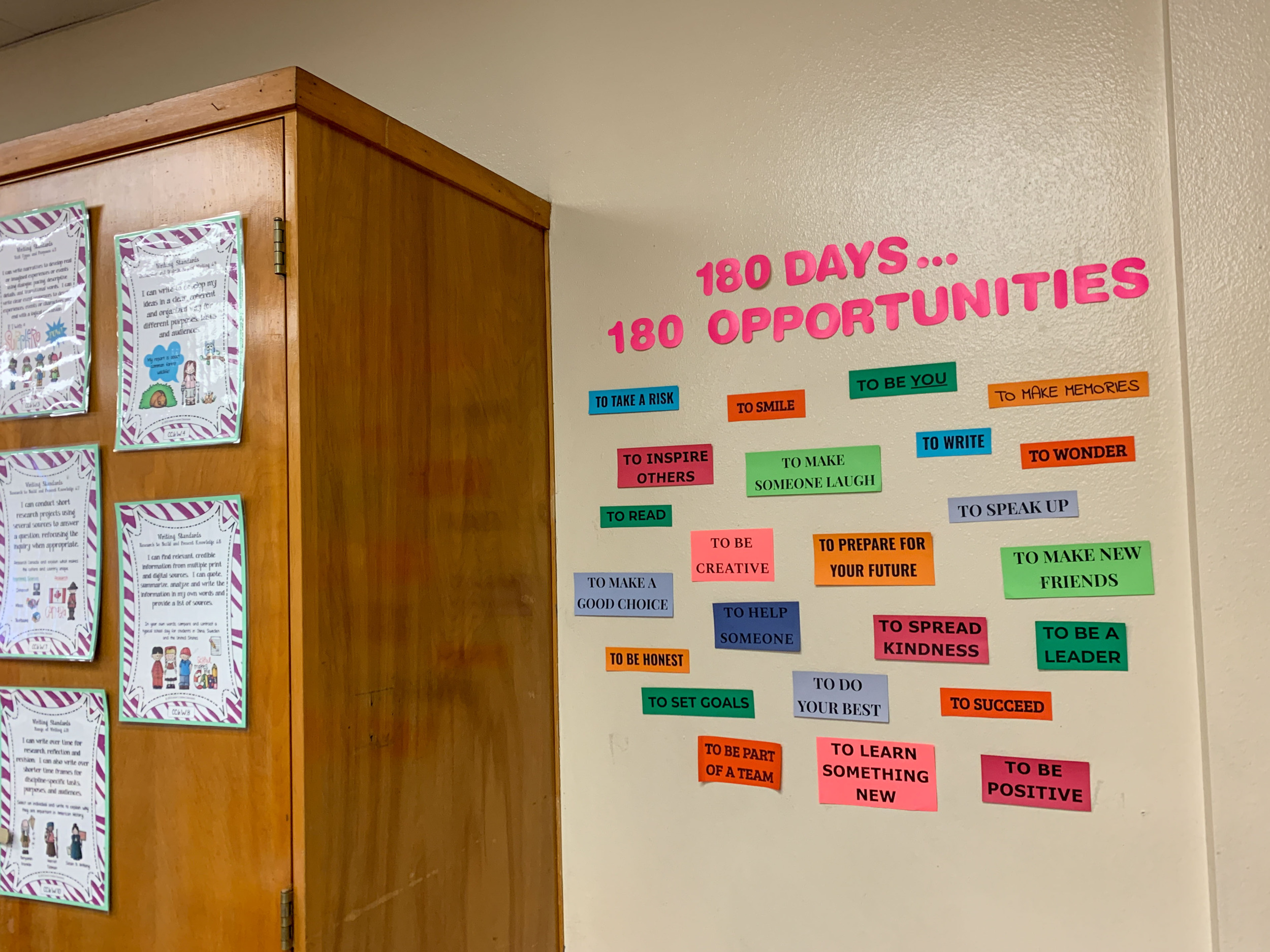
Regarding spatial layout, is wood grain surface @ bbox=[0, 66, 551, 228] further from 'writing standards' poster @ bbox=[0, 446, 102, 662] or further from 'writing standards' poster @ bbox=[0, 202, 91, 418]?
'writing standards' poster @ bbox=[0, 446, 102, 662]

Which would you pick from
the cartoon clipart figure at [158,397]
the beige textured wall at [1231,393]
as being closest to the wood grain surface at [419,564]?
the cartoon clipart figure at [158,397]

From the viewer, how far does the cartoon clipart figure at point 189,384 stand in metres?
1.32

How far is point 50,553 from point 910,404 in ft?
4.48

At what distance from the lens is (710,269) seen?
175 centimetres

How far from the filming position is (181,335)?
52.5 inches

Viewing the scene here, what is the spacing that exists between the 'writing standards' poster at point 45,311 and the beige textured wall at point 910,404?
81 cm

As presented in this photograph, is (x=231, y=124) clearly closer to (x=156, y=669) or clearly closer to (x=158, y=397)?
(x=158, y=397)

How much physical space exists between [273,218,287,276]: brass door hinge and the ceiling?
4.95ft

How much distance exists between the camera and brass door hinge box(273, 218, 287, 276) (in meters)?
1.28

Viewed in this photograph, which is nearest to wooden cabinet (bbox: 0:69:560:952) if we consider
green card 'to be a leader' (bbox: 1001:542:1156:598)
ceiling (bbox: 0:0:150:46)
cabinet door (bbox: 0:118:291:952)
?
cabinet door (bbox: 0:118:291:952)

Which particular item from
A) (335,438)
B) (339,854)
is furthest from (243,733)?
(335,438)

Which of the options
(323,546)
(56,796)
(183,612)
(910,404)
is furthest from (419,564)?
(910,404)

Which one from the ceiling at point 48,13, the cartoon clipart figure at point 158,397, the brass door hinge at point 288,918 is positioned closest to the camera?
the brass door hinge at point 288,918

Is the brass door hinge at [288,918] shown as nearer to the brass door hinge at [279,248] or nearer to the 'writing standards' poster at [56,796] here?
the 'writing standards' poster at [56,796]
